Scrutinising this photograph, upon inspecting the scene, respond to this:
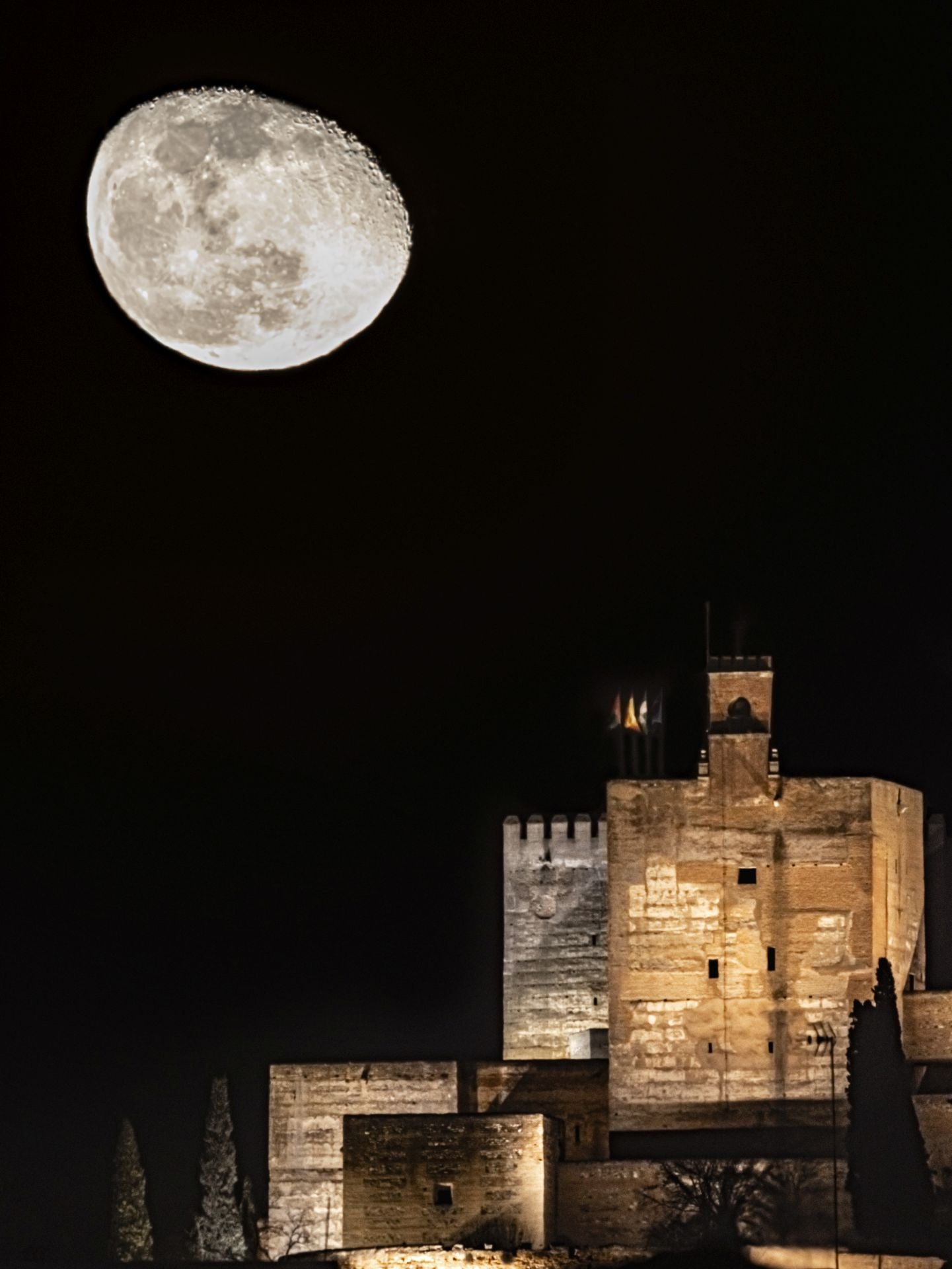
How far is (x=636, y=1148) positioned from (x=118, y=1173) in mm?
19281

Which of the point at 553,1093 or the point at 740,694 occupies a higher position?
the point at 740,694

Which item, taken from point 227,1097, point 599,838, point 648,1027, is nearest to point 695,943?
point 648,1027

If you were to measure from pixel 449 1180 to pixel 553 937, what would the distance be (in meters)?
14.1

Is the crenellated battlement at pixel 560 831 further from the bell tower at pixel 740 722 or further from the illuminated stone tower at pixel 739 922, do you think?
the bell tower at pixel 740 722

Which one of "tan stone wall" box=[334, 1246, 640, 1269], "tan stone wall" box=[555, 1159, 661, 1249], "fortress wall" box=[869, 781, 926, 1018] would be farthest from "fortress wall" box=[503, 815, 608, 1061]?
"tan stone wall" box=[334, 1246, 640, 1269]

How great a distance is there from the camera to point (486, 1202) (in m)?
72.1

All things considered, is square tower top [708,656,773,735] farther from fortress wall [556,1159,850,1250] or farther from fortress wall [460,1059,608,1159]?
fortress wall [556,1159,850,1250]

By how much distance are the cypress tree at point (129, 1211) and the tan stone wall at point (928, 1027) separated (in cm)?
2040

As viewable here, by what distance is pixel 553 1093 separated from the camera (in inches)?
3051

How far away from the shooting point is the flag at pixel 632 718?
274 ft

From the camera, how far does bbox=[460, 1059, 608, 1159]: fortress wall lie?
76438 mm

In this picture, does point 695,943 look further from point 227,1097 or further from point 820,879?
point 227,1097

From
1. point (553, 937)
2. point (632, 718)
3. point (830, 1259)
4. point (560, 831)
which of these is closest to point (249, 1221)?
A: point (553, 937)

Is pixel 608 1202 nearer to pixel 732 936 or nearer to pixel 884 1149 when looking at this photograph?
pixel 884 1149
